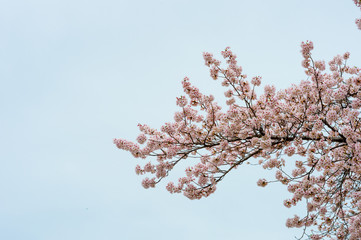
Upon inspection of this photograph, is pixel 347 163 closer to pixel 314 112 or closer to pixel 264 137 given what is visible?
pixel 314 112

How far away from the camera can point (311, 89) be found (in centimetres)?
761

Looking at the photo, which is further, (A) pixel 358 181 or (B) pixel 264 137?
(A) pixel 358 181

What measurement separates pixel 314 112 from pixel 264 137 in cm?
116

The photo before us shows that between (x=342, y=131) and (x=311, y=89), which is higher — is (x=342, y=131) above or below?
below

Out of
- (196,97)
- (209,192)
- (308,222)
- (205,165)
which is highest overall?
(196,97)

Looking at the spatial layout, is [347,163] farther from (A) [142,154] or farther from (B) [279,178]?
(A) [142,154]

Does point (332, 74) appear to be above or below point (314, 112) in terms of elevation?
above

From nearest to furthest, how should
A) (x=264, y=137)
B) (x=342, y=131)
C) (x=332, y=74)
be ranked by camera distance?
(x=342, y=131) < (x=264, y=137) < (x=332, y=74)

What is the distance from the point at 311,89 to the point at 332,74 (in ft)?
4.17

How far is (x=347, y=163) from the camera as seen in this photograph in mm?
6715

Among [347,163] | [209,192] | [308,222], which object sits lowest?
[308,222]

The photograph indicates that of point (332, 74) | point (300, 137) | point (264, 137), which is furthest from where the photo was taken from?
point (332, 74)

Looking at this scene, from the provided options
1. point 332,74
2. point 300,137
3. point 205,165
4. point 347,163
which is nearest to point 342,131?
point 347,163

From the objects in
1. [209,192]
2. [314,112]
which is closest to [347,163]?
[314,112]
